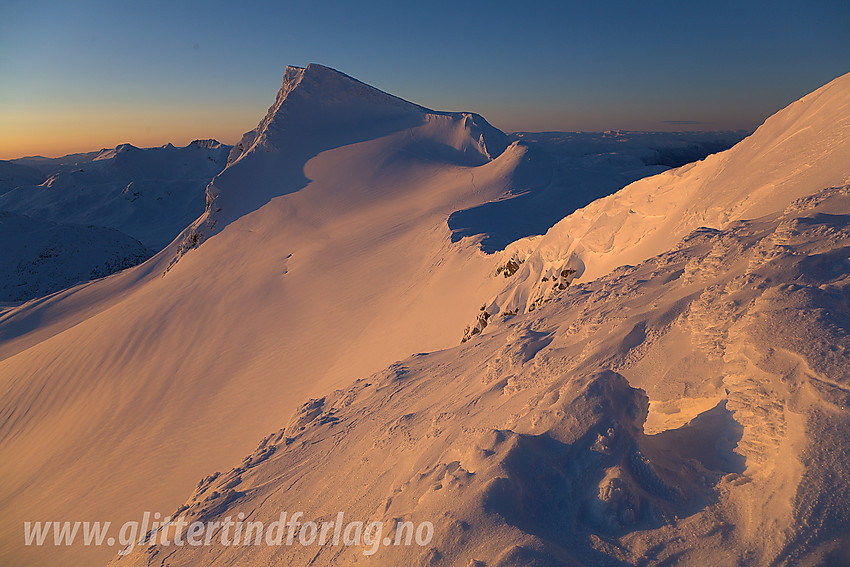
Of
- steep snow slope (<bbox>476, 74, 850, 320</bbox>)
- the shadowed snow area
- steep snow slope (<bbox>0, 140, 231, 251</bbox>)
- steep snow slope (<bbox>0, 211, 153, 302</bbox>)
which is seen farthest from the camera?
steep snow slope (<bbox>0, 140, 231, 251</bbox>)

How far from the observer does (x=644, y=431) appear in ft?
12.3

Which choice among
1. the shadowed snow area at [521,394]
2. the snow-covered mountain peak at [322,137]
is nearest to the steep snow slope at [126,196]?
the snow-covered mountain peak at [322,137]

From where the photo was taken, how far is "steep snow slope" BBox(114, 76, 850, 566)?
2.62m

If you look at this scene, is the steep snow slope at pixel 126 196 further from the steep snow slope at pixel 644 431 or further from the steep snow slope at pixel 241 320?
the steep snow slope at pixel 644 431

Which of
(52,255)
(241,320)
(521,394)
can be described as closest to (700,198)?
(521,394)

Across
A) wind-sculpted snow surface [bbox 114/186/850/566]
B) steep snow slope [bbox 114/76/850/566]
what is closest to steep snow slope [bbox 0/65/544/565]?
steep snow slope [bbox 114/76/850/566]

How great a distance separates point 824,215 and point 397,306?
11.6 metres

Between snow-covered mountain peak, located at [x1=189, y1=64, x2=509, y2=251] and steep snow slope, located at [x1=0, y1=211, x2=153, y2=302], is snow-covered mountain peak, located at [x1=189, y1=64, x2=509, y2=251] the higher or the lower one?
the higher one

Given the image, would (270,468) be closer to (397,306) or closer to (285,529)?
(285,529)

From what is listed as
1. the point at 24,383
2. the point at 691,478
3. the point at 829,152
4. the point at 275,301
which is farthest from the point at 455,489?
the point at 24,383

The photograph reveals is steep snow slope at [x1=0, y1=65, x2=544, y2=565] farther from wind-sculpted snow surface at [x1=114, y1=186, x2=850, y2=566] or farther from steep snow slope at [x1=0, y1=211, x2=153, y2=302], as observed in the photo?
steep snow slope at [x1=0, y1=211, x2=153, y2=302]

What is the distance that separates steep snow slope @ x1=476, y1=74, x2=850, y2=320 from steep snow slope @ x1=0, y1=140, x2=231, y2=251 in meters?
97.1

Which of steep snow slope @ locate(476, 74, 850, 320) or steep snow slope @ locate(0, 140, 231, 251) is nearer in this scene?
steep snow slope @ locate(476, 74, 850, 320)

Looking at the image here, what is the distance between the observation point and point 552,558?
101 inches
